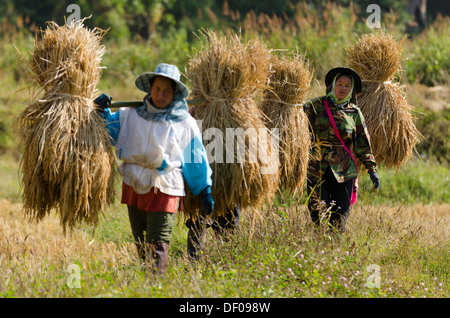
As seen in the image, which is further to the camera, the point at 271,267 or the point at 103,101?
the point at 103,101

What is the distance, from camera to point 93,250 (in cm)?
485

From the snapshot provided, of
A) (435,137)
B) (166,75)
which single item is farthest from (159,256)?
(435,137)

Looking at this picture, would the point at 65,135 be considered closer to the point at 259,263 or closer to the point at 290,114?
the point at 259,263

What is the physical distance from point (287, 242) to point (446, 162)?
17.7 feet

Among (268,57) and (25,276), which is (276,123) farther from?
(25,276)

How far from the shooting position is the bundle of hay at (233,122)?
414 cm

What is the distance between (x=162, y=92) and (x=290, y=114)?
1.15 m

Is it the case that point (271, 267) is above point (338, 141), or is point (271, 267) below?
below

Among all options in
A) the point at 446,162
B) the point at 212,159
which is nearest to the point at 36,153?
the point at 212,159

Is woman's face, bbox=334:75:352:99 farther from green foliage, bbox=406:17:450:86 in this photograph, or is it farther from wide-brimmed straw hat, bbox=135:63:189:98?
green foliage, bbox=406:17:450:86

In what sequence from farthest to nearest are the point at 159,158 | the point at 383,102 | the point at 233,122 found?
the point at 383,102
the point at 233,122
the point at 159,158

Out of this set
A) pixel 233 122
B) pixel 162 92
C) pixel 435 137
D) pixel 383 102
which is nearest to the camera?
pixel 162 92

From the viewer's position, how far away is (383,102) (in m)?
5.16

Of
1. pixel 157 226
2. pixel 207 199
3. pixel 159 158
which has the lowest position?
pixel 157 226
